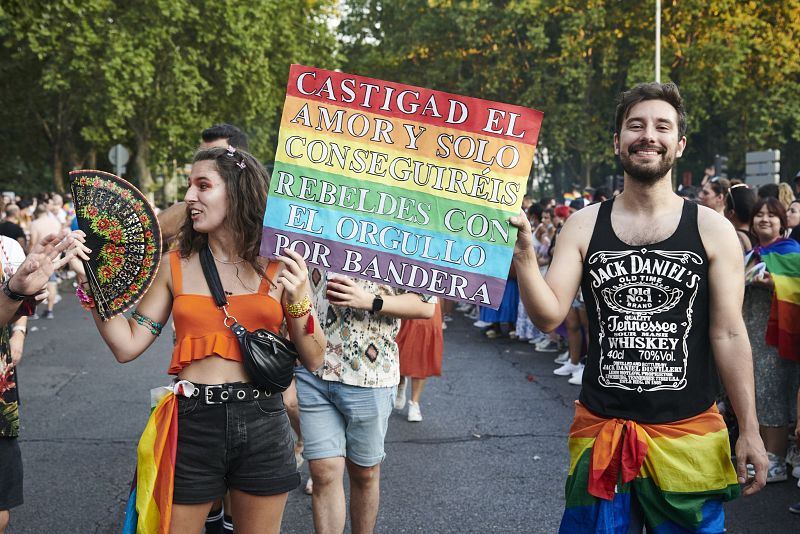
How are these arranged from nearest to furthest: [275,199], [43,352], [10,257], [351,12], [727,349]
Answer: [727,349], [275,199], [10,257], [43,352], [351,12]

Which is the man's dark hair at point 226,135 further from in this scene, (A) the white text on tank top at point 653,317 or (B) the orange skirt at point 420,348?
(B) the orange skirt at point 420,348

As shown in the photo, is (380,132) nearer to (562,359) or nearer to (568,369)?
(568,369)

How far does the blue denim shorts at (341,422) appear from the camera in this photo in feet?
12.9

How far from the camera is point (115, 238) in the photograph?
3061 mm

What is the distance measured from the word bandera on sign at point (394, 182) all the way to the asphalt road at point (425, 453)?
216 cm

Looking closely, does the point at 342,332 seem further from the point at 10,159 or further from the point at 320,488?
the point at 10,159

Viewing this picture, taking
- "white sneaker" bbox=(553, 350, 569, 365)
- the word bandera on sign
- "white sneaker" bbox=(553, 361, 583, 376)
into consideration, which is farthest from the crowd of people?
"white sneaker" bbox=(553, 350, 569, 365)

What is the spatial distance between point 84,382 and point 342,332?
20.0 feet

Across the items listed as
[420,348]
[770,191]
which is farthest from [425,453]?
[770,191]

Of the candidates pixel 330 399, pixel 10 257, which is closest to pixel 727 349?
pixel 330 399

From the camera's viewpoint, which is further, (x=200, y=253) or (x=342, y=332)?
(x=342, y=332)

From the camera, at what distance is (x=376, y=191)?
334 cm

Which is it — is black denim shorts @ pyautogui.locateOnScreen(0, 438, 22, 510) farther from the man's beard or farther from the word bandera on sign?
the man's beard

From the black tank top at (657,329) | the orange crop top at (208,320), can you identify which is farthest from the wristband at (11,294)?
the black tank top at (657,329)
